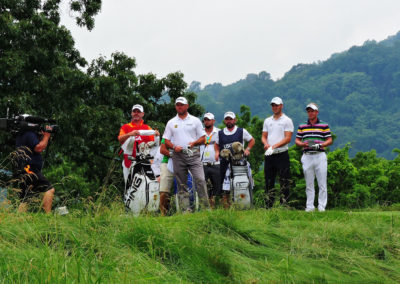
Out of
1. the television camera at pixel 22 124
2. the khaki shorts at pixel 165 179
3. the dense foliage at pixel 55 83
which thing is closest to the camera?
the television camera at pixel 22 124

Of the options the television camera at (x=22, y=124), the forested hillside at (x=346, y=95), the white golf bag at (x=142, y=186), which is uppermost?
the forested hillside at (x=346, y=95)

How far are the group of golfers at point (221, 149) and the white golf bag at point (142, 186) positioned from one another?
0.29m

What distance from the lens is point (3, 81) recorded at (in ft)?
45.8

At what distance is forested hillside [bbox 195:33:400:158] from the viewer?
122m

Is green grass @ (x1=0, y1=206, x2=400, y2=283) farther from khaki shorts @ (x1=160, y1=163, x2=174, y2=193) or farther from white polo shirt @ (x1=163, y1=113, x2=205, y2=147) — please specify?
khaki shorts @ (x1=160, y1=163, x2=174, y2=193)

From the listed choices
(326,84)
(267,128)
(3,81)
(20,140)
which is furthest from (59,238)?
(326,84)

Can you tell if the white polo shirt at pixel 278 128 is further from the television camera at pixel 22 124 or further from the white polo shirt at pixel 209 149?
the television camera at pixel 22 124

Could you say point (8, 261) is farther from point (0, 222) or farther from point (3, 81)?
point (3, 81)

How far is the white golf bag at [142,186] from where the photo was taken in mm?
7023

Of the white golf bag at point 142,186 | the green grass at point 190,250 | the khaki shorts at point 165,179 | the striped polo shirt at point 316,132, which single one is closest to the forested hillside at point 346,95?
the striped polo shirt at point 316,132

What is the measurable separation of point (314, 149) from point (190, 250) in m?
4.58

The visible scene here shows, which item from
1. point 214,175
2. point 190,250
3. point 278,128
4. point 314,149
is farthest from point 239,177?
point 190,250

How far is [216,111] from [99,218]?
13598cm

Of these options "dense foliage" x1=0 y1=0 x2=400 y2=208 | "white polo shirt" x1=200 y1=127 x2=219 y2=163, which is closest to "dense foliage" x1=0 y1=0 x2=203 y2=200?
"dense foliage" x1=0 y1=0 x2=400 y2=208
